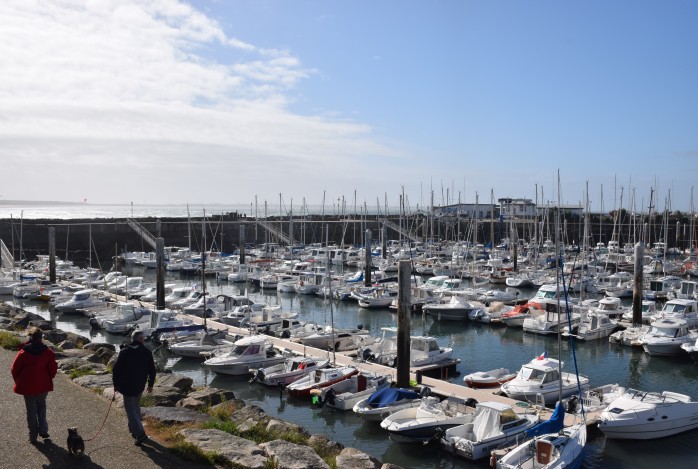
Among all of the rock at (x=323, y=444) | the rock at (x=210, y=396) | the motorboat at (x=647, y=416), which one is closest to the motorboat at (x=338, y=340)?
the rock at (x=210, y=396)

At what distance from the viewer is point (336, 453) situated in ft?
43.3

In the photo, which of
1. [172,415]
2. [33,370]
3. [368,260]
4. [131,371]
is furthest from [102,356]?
[368,260]

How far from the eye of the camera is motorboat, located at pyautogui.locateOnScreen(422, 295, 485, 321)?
1599 inches

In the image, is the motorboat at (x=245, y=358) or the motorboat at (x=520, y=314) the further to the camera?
the motorboat at (x=520, y=314)

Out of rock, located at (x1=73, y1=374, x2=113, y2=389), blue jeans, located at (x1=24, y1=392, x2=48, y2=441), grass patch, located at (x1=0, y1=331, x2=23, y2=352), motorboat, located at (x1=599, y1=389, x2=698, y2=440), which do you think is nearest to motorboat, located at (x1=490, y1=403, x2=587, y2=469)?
motorboat, located at (x1=599, y1=389, x2=698, y2=440)

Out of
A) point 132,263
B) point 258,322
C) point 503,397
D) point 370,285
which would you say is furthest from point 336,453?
point 132,263

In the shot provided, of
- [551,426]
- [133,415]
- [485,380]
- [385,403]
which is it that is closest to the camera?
[133,415]

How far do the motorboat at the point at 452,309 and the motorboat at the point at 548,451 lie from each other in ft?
78.0

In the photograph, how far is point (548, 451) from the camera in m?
15.3

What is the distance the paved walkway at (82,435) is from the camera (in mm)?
9258

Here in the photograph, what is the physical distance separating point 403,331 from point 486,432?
6.19m

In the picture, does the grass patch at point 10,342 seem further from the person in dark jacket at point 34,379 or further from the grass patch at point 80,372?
the person in dark jacket at point 34,379

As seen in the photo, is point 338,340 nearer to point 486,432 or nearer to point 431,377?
point 431,377

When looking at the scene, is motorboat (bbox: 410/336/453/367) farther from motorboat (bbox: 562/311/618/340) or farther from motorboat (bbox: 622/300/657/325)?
motorboat (bbox: 622/300/657/325)
